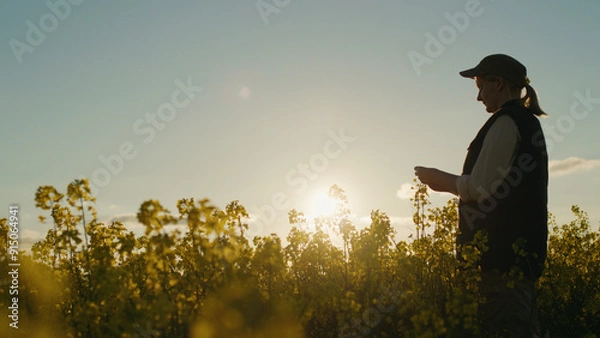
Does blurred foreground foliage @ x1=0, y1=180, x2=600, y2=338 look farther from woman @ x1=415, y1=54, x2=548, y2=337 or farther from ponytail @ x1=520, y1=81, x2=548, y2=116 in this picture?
ponytail @ x1=520, y1=81, x2=548, y2=116

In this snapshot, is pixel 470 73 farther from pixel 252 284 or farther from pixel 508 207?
pixel 252 284

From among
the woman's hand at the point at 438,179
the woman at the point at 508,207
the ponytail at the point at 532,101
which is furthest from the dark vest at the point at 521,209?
the ponytail at the point at 532,101

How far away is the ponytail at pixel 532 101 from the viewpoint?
370 cm

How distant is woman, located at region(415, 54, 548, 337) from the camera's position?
326 centimetres

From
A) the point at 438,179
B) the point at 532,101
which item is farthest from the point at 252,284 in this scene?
the point at 532,101

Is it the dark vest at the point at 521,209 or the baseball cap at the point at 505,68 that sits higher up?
the baseball cap at the point at 505,68

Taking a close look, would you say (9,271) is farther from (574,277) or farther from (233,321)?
(574,277)

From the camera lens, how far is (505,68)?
3.59 m

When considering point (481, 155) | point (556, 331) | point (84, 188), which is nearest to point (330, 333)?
point (481, 155)

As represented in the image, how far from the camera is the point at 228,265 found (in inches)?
113

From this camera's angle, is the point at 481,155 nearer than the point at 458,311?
No

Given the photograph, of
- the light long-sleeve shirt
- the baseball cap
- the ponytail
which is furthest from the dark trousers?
the baseball cap

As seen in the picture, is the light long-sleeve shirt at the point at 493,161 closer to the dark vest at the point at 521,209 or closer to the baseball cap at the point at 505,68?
the dark vest at the point at 521,209

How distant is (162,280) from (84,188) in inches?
36.2
